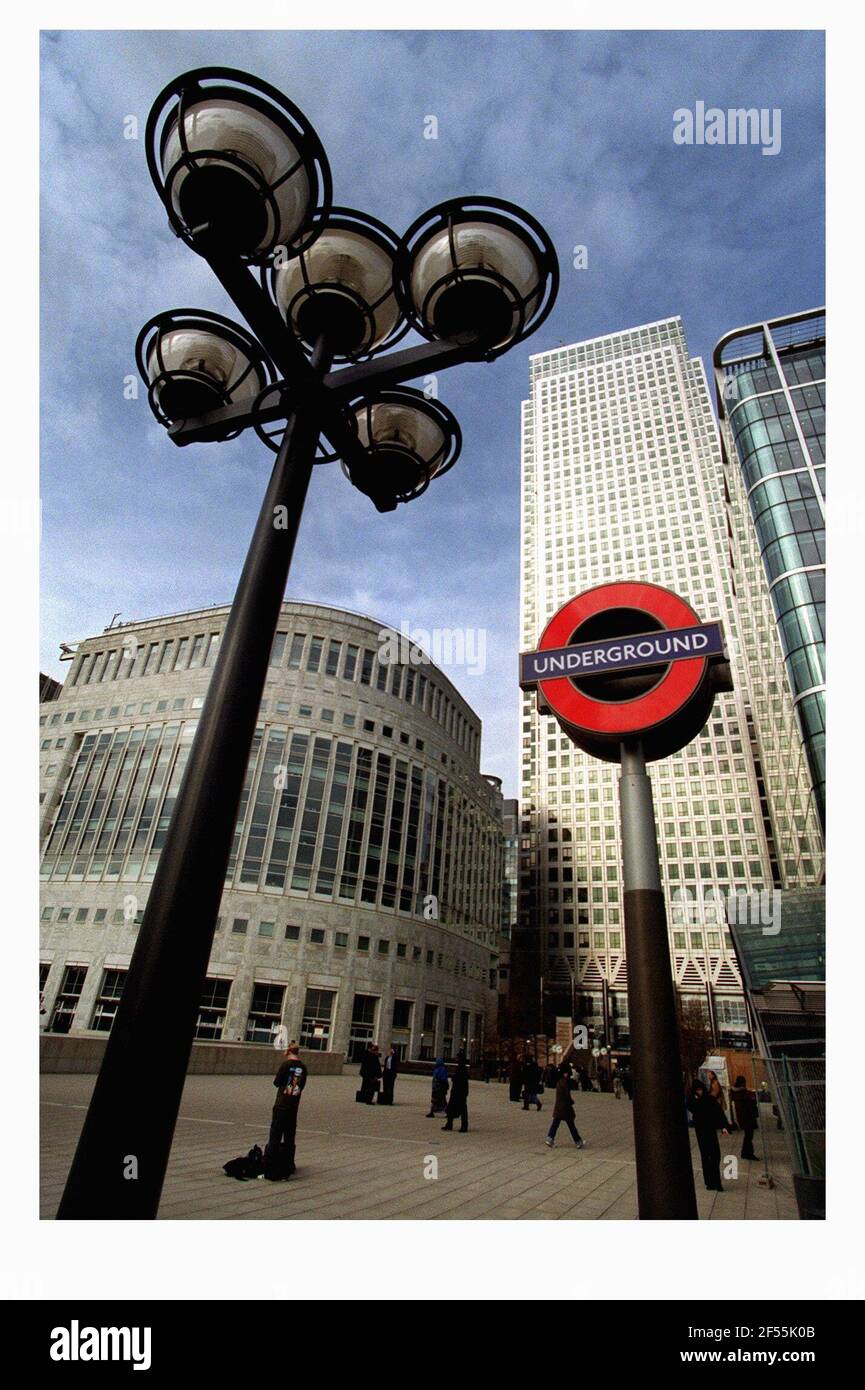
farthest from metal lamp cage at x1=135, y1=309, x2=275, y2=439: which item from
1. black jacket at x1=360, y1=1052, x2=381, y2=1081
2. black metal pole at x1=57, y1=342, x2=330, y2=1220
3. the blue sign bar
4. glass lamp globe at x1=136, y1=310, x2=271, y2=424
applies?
black jacket at x1=360, y1=1052, x2=381, y2=1081

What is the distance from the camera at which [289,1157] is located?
7289mm

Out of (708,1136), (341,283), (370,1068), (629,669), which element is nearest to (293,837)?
(370,1068)

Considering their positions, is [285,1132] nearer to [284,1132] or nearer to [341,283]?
[284,1132]

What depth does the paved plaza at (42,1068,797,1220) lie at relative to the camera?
20.7ft

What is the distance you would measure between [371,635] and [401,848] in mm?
14909

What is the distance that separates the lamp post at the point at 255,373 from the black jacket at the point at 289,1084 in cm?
589

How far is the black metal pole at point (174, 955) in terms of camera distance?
2018mm

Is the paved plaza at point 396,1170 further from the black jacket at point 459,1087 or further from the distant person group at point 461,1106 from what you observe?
the black jacket at point 459,1087

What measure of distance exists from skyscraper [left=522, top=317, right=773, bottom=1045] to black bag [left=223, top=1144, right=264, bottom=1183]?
70.6 metres

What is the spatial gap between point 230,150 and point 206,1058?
79.8ft

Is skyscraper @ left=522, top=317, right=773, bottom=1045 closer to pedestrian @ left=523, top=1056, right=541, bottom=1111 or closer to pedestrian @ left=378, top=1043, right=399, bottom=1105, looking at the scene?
pedestrian @ left=523, top=1056, right=541, bottom=1111

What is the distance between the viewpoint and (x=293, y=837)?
41.5m

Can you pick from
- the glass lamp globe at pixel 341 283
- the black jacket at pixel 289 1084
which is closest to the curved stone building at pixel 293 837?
the black jacket at pixel 289 1084
